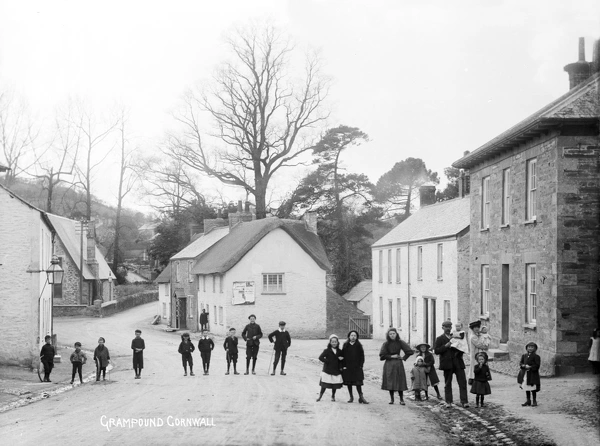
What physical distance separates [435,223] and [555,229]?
680 inches

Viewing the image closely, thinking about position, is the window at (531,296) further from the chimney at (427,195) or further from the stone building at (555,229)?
the chimney at (427,195)

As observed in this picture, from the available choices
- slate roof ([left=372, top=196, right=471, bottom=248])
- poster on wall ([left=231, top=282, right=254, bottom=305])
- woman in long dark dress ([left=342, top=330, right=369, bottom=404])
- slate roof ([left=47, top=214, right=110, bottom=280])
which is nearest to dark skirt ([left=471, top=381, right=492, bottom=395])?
woman in long dark dress ([left=342, top=330, right=369, bottom=404])

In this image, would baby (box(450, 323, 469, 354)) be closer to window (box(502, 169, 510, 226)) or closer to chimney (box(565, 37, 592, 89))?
window (box(502, 169, 510, 226))

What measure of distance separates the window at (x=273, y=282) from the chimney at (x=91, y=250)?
22.8 m

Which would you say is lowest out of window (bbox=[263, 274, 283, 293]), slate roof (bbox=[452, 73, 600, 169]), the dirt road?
the dirt road

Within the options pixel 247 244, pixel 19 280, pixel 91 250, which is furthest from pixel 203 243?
pixel 19 280

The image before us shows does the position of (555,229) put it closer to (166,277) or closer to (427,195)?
(427,195)

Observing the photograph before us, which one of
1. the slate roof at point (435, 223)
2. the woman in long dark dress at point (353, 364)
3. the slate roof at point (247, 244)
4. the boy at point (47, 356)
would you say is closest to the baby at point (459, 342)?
the woman in long dark dress at point (353, 364)

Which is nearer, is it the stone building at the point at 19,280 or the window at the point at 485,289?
the window at the point at 485,289

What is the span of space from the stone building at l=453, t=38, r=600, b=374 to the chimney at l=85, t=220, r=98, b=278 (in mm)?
47951

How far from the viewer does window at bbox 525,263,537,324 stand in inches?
899

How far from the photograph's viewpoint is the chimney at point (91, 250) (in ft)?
220

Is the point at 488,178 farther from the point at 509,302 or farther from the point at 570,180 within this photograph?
the point at 570,180

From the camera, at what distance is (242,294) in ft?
160
